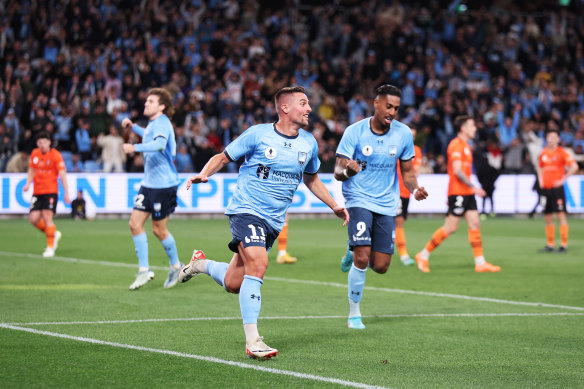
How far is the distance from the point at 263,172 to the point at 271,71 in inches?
887

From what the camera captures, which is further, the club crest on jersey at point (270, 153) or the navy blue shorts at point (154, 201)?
the navy blue shorts at point (154, 201)

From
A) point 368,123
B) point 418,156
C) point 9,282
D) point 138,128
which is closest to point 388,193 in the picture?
point 368,123

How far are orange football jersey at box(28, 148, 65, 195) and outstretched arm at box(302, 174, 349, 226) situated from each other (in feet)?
29.1

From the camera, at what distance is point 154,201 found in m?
11.7

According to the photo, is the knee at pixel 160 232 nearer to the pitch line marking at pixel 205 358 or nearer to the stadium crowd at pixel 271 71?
the pitch line marking at pixel 205 358

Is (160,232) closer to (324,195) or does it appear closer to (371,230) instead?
(371,230)

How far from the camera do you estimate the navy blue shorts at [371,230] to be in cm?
919

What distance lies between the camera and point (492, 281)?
13.2 metres

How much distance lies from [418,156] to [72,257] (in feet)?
21.0

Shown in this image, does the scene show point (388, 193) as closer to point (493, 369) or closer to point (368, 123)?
point (368, 123)

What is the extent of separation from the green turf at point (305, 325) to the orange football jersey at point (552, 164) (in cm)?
202

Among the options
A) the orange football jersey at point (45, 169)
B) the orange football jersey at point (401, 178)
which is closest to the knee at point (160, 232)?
the orange football jersey at point (45, 169)

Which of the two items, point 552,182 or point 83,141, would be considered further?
point 83,141

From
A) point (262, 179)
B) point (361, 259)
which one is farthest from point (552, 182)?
point (262, 179)
